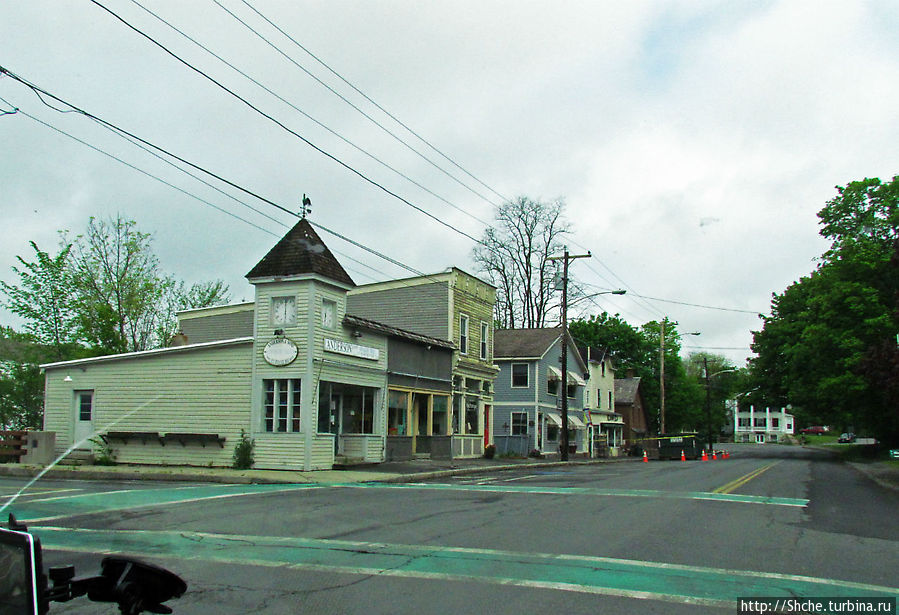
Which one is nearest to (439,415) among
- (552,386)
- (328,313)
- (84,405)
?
(328,313)

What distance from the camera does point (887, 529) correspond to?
39.8 ft

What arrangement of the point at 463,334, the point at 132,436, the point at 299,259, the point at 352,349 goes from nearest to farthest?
the point at 299,259
the point at 132,436
the point at 352,349
the point at 463,334

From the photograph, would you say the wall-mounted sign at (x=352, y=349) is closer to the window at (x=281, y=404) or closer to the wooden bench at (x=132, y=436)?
the window at (x=281, y=404)

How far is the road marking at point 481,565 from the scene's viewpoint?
7414 millimetres

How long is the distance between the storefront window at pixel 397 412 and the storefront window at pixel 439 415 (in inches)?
98.0

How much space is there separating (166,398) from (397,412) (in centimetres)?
830

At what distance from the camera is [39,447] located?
2377 cm

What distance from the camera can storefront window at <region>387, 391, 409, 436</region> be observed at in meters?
28.4

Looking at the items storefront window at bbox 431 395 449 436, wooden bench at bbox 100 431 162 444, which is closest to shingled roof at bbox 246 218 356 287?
wooden bench at bbox 100 431 162 444

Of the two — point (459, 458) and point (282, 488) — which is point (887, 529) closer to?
point (282, 488)

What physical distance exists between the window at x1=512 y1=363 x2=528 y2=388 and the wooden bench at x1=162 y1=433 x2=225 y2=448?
2627 cm

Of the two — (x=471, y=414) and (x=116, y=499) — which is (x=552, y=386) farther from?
(x=116, y=499)

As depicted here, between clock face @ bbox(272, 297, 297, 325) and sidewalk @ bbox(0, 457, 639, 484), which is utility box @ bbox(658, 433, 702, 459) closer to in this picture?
sidewalk @ bbox(0, 457, 639, 484)

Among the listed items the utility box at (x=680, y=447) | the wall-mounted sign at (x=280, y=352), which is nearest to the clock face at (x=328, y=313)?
the wall-mounted sign at (x=280, y=352)
